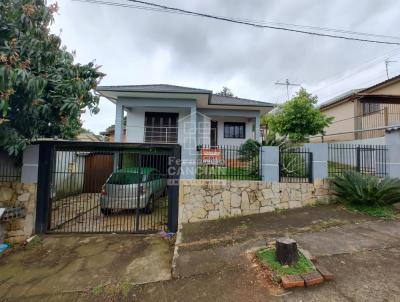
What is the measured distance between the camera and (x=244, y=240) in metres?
4.86

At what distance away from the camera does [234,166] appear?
727 cm

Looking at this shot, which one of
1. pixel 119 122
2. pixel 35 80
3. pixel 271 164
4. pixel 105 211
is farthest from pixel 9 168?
pixel 271 164

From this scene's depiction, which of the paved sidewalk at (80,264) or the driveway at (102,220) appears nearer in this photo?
the paved sidewalk at (80,264)

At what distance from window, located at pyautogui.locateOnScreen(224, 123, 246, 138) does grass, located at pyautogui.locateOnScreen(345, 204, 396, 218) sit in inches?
357

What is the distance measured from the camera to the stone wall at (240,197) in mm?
6500

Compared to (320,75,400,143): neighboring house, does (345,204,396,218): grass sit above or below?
below

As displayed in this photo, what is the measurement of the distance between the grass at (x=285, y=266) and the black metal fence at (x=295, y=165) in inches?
140

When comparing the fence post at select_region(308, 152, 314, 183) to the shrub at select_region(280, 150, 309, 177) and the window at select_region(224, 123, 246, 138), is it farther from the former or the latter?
the window at select_region(224, 123, 246, 138)

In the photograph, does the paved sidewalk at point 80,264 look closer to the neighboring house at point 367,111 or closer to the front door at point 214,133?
the front door at point 214,133

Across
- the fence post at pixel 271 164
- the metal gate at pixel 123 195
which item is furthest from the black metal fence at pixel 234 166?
the metal gate at pixel 123 195

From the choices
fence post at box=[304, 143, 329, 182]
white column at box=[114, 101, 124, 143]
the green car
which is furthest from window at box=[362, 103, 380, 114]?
white column at box=[114, 101, 124, 143]

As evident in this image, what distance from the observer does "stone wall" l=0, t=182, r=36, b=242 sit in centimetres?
584

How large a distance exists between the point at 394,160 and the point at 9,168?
478 inches

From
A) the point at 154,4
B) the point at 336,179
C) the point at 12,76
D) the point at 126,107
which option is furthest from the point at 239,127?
the point at 12,76
